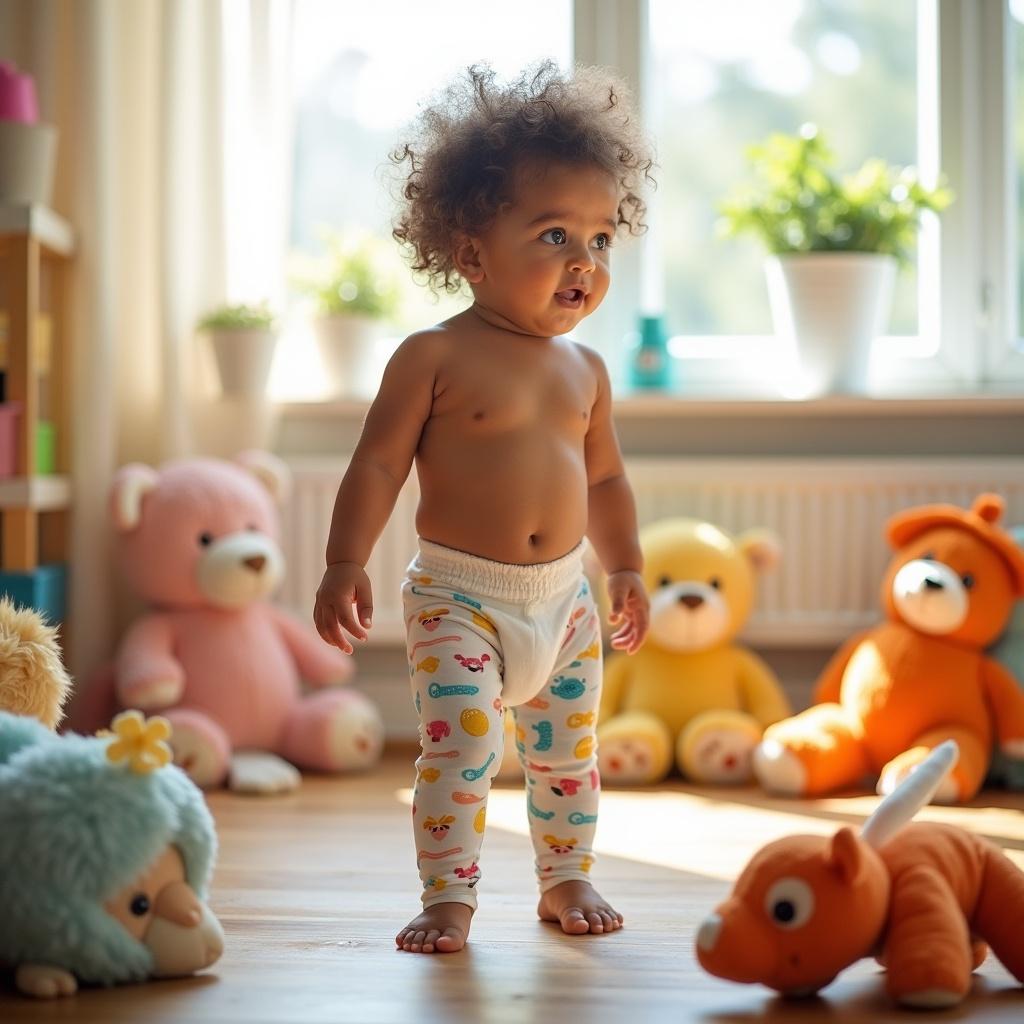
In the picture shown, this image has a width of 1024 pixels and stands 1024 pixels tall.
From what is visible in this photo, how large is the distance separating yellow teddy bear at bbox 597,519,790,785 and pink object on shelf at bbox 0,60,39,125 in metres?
1.25

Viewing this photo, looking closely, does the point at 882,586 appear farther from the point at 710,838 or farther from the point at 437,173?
the point at 437,173

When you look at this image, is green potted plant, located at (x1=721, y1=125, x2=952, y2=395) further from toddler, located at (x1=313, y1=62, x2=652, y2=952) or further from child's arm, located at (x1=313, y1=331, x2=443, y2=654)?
child's arm, located at (x1=313, y1=331, x2=443, y2=654)

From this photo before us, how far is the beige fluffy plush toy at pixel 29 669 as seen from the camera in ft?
4.87

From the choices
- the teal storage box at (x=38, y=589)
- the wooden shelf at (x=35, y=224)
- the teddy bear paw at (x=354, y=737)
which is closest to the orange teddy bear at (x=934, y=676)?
the teddy bear paw at (x=354, y=737)

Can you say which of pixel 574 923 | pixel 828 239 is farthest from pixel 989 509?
pixel 574 923

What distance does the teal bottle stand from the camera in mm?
2715

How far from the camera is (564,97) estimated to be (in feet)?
5.00

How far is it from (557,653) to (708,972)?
402mm

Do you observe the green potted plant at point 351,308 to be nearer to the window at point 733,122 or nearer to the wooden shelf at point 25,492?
the window at point 733,122

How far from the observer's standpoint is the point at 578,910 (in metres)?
1.48

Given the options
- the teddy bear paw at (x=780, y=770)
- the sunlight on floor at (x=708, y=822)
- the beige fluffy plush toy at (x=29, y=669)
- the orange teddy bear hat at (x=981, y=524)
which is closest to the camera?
the beige fluffy plush toy at (x=29, y=669)

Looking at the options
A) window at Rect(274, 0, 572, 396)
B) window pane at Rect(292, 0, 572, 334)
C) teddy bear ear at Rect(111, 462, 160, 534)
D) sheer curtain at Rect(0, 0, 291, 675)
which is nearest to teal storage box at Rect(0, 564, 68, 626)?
sheer curtain at Rect(0, 0, 291, 675)

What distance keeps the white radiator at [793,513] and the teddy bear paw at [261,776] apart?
1.37 feet

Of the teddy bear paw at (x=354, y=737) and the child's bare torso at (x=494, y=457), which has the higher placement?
the child's bare torso at (x=494, y=457)
